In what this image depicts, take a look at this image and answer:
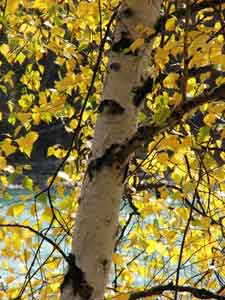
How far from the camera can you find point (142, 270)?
2.07 metres

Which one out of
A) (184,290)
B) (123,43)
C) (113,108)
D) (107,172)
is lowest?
(184,290)

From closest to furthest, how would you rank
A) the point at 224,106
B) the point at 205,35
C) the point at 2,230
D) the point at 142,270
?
the point at 205,35 → the point at 224,106 → the point at 2,230 → the point at 142,270

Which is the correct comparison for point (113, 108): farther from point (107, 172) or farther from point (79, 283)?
point (79, 283)

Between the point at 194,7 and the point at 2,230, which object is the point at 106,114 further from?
the point at 2,230

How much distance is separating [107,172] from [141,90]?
20 centimetres

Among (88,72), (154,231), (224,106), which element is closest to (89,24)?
(88,72)

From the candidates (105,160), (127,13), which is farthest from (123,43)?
(105,160)

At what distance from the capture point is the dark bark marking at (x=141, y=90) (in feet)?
3.93

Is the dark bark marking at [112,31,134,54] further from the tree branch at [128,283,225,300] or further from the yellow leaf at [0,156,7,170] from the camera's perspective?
the tree branch at [128,283,225,300]

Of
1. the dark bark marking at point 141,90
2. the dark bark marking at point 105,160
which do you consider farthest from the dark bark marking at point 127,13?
the dark bark marking at point 105,160

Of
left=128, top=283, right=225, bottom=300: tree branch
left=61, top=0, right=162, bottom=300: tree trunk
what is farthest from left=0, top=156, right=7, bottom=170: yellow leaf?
left=128, top=283, right=225, bottom=300: tree branch

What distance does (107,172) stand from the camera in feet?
3.73

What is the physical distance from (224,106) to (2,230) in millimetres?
878

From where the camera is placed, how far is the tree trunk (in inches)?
44.8
